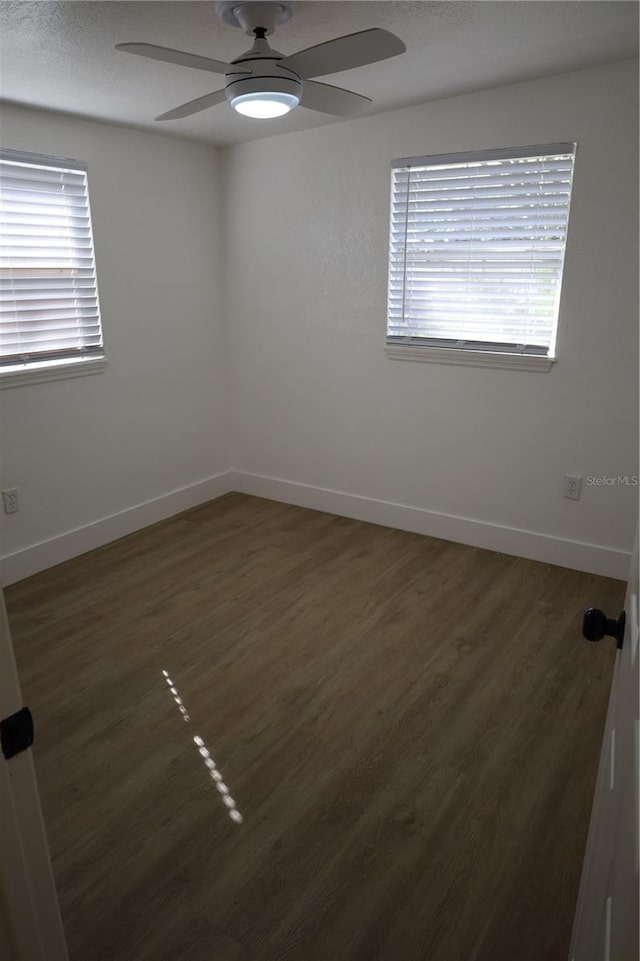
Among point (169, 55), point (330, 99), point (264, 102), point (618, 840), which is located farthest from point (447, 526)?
point (618, 840)

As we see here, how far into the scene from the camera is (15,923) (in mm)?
1005

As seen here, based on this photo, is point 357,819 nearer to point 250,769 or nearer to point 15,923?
point 250,769

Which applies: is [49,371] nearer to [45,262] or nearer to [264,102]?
[45,262]

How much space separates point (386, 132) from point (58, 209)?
1831 millimetres

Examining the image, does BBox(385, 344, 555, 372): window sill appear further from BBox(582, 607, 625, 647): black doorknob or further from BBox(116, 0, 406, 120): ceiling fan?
BBox(582, 607, 625, 647): black doorknob

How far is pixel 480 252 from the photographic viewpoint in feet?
11.3

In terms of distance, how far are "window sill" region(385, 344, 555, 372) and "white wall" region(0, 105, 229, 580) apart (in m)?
1.41

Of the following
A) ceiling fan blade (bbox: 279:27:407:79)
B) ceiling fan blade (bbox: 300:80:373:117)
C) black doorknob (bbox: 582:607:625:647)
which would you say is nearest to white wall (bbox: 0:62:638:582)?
ceiling fan blade (bbox: 300:80:373:117)

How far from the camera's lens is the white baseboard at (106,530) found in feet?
11.5

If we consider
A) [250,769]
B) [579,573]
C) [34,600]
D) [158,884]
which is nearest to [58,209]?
[34,600]

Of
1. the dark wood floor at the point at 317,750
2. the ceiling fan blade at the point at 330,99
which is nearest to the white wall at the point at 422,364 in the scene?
the dark wood floor at the point at 317,750
